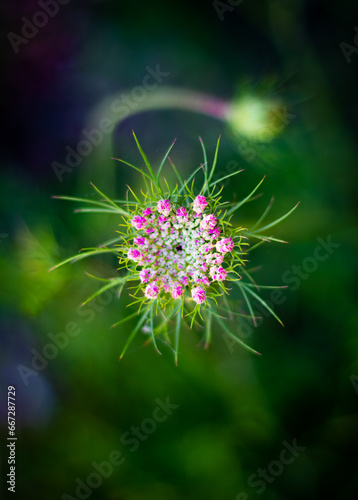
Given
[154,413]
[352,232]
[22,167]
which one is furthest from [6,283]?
[352,232]

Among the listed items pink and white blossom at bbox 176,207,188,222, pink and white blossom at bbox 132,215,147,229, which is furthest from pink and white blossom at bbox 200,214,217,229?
pink and white blossom at bbox 132,215,147,229

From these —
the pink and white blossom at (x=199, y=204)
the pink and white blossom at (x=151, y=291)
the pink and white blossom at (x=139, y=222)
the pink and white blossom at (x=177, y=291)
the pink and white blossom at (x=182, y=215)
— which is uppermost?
the pink and white blossom at (x=199, y=204)

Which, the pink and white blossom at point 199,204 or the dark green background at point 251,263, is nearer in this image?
the pink and white blossom at point 199,204

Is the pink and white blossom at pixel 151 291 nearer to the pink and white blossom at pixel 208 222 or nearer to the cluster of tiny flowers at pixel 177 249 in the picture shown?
the cluster of tiny flowers at pixel 177 249

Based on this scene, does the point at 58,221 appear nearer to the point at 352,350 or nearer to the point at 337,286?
the point at 337,286

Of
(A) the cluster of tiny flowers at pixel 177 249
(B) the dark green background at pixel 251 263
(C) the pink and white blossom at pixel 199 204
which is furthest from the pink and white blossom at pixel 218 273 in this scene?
(B) the dark green background at pixel 251 263

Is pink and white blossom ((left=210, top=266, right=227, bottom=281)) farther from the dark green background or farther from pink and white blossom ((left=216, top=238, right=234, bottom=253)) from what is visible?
the dark green background
